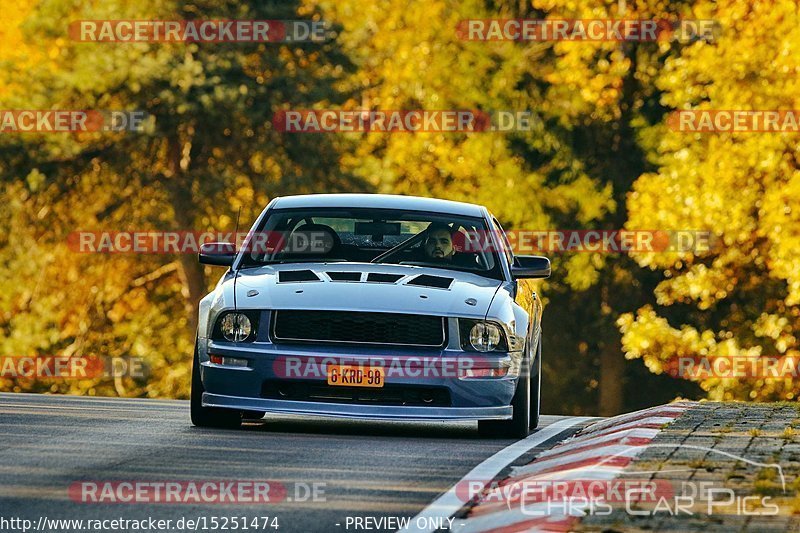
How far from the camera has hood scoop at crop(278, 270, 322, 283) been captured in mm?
12422

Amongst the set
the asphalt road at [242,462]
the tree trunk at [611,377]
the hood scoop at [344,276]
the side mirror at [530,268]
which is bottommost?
the tree trunk at [611,377]

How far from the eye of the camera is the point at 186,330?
49250 mm

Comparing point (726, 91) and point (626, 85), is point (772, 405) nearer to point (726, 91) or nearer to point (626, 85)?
point (726, 91)

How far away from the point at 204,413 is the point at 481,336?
204 cm

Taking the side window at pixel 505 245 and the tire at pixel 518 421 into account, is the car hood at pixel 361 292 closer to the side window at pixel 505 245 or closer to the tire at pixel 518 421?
the tire at pixel 518 421

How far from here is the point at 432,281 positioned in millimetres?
12570

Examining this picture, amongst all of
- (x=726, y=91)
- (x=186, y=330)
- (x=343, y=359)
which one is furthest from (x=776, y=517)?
(x=186, y=330)

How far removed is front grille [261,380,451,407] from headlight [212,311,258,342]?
0.39 m

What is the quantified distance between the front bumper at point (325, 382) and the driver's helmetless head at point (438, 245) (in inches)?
55.8

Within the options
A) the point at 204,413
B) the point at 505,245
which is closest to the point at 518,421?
the point at 505,245

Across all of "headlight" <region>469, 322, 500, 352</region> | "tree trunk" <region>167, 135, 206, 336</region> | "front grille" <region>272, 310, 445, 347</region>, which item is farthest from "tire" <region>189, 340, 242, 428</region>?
"tree trunk" <region>167, 135, 206, 336</region>

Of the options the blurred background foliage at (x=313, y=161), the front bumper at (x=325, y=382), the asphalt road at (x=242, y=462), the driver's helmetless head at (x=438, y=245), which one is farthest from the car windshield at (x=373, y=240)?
the blurred background foliage at (x=313, y=161)

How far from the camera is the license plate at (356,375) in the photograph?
11.8 m

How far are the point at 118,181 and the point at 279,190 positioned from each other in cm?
422
